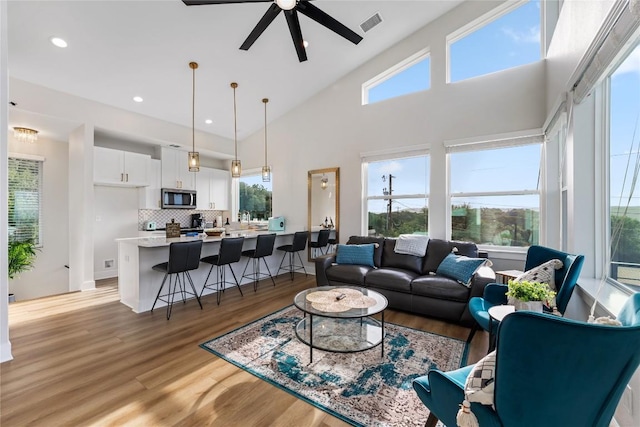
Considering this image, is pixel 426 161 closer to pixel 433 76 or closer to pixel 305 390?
pixel 433 76

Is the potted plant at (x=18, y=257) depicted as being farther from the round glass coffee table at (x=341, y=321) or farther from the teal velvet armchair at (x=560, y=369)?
the teal velvet armchair at (x=560, y=369)

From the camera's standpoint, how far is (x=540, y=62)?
351 centimetres

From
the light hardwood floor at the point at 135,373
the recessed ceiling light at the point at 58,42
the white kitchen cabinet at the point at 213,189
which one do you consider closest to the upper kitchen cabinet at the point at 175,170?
the white kitchen cabinet at the point at 213,189

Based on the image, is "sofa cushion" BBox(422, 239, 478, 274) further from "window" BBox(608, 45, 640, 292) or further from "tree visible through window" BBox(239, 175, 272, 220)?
"tree visible through window" BBox(239, 175, 272, 220)

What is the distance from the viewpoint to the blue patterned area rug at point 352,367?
1797mm

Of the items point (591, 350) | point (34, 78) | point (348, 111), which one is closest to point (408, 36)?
point (348, 111)

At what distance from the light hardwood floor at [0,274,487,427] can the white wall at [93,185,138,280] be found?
1.82 m

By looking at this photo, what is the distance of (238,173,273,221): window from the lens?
21.3ft

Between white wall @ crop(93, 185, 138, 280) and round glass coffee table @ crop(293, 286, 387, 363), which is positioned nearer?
round glass coffee table @ crop(293, 286, 387, 363)

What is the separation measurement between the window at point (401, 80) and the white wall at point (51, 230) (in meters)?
5.86

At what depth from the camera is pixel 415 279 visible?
→ 343 cm

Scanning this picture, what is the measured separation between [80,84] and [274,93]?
2.94 metres

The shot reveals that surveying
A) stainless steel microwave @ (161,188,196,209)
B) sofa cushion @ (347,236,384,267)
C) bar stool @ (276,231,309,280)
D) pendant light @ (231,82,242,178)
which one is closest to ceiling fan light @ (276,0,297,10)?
pendant light @ (231,82,242,178)

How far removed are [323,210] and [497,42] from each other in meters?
3.77
